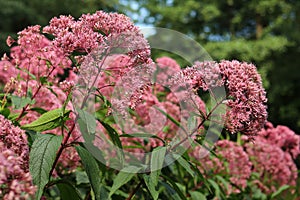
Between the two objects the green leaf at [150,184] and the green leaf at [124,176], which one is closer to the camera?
the green leaf at [150,184]

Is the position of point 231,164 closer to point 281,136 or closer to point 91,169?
point 281,136

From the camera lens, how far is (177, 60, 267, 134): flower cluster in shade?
2023 mm

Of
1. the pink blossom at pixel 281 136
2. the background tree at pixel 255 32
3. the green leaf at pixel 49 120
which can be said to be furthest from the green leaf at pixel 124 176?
the background tree at pixel 255 32

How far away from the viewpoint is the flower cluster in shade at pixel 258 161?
358cm

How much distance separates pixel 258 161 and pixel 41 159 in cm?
256

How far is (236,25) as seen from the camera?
63.1 ft

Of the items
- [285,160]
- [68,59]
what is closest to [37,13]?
[285,160]

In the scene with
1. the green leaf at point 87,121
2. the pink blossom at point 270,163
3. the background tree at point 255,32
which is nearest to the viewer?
the green leaf at point 87,121

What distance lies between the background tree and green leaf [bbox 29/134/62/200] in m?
13.6

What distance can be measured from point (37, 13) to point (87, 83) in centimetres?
1703

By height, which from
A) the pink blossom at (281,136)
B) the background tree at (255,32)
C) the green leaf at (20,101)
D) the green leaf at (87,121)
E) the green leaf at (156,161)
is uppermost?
the background tree at (255,32)

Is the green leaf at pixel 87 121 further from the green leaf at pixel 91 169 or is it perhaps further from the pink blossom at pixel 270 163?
the pink blossom at pixel 270 163

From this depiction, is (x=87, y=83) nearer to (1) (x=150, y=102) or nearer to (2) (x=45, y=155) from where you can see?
(2) (x=45, y=155)

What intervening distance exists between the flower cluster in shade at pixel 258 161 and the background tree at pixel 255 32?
36.5 feet
